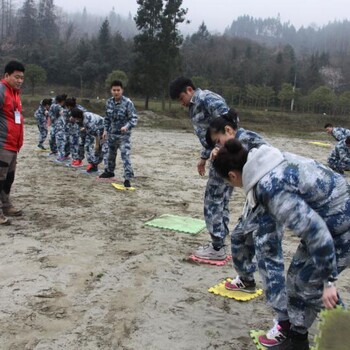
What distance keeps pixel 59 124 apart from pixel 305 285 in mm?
8530

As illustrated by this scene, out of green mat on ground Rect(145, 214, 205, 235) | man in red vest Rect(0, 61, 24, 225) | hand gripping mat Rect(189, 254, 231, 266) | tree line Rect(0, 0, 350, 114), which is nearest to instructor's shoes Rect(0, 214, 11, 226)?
man in red vest Rect(0, 61, 24, 225)

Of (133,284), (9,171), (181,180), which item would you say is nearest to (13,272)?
(133,284)

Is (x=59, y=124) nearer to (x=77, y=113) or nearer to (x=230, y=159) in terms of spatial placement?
(x=77, y=113)

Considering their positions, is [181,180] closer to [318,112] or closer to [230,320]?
[230,320]

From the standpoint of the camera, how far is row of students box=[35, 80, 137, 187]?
7.67 metres

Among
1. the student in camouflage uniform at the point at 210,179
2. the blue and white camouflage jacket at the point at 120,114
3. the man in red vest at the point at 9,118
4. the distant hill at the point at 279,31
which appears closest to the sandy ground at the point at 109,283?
the student in camouflage uniform at the point at 210,179

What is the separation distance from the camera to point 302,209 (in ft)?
7.45

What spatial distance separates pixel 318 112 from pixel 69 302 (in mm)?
45736

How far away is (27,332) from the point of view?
295 cm

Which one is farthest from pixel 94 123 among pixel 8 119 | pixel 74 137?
pixel 8 119

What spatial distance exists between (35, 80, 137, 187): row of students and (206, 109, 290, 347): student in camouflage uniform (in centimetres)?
405

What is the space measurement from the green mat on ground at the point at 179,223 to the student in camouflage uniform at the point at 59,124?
4.91 metres

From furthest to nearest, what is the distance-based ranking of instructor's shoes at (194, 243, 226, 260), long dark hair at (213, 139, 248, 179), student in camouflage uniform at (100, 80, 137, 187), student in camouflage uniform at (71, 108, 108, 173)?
student in camouflage uniform at (71, 108, 108, 173)
student in camouflage uniform at (100, 80, 137, 187)
instructor's shoes at (194, 243, 226, 260)
long dark hair at (213, 139, 248, 179)

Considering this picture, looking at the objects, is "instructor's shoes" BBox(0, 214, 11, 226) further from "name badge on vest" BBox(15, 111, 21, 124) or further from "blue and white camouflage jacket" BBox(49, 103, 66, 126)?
"blue and white camouflage jacket" BBox(49, 103, 66, 126)
